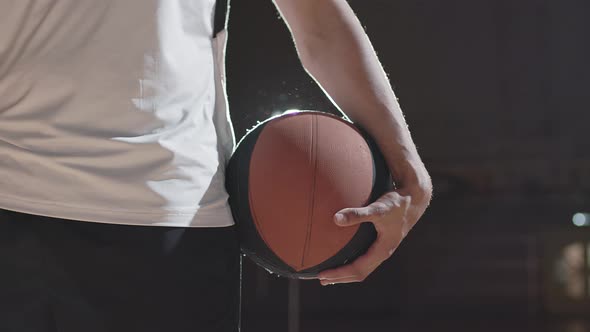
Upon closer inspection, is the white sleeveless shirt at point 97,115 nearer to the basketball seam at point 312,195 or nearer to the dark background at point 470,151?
the basketball seam at point 312,195

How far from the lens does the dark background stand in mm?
6789

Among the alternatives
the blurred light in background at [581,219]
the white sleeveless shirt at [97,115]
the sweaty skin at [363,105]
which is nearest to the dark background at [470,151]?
the blurred light in background at [581,219]

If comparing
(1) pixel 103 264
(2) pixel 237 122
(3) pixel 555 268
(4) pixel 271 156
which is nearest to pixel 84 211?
(1) pixel 103 264

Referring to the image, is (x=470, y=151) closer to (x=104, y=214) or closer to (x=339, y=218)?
(x=339, y=218)

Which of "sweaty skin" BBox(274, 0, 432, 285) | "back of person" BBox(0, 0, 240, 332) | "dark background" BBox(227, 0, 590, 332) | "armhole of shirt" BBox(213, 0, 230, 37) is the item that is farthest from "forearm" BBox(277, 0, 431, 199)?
"dark background" BBox(227, 0, 590, 332)

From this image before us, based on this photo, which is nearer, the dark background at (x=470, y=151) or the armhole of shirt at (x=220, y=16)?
the armhole of shirt at (x=220, y=16)

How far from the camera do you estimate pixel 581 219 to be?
7535 mm

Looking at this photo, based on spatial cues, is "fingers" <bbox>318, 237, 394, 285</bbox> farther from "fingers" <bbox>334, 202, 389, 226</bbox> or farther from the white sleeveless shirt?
the white sleeveless shirt

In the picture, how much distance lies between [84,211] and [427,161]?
25.8 feet

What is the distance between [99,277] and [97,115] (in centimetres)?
17

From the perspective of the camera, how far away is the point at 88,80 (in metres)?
0.83

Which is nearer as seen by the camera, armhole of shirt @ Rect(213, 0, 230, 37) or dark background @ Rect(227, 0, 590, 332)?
armhole of shirt @ Rect(213, 0, 230, 37)

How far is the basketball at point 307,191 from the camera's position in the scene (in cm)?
98

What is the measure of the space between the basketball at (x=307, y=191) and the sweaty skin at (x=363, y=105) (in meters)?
Answer: 0.02
